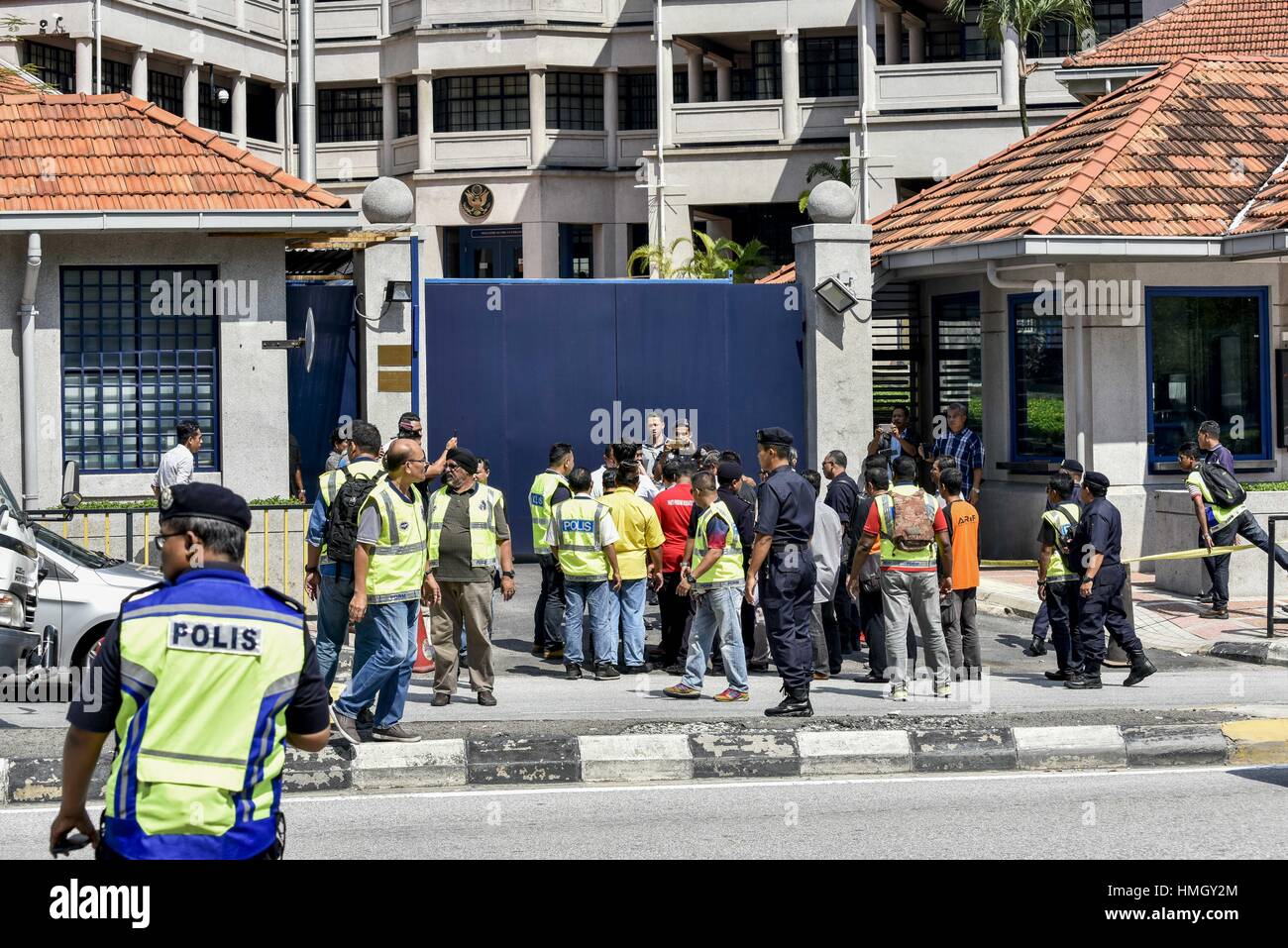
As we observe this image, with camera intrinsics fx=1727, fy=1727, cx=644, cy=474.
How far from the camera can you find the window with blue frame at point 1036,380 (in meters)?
19.2

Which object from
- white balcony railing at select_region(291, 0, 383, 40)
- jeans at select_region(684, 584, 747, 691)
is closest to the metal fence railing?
jeans at select_region(684, 584, 747, 691)

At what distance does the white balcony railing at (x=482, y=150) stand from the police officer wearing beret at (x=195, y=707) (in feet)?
130

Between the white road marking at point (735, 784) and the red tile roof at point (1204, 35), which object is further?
the red tile roof at point (1204, 35)

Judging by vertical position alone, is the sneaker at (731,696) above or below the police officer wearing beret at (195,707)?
below

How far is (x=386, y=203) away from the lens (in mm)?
16781

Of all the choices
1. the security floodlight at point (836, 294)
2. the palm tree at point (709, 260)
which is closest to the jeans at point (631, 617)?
the security floodlight at point (836, 294)

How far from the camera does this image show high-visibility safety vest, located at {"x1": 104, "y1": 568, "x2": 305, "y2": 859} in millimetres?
4523

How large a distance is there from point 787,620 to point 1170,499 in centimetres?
759

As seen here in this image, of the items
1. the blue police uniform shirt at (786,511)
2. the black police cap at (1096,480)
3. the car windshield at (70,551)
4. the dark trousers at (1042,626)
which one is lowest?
the dark trousers at (1042,626)

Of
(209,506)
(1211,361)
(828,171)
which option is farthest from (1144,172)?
(828,171)

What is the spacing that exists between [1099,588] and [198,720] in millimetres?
9311

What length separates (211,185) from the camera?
16375 mm

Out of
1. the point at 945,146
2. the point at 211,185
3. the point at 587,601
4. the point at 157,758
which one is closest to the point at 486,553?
the point at 587,601

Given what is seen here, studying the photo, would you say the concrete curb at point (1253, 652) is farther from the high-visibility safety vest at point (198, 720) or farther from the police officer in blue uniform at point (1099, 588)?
the high-visibility safety vest at point (198, 720)
